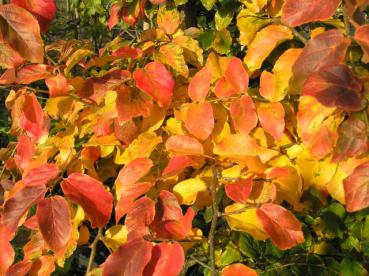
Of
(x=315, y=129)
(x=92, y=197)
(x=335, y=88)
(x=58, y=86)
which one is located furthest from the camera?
(x=58, y=86)

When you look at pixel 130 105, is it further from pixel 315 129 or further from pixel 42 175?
pixel 315 129

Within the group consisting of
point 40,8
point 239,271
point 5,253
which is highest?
point 40,8

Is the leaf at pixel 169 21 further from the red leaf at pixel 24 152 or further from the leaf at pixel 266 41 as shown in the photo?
the red leaf at pixel 24 152

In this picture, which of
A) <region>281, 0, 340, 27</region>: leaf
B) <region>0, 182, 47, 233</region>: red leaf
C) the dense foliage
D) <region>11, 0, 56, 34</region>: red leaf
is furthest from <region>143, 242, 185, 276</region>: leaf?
<region>11, 0, 56, 34</region>: red leaf

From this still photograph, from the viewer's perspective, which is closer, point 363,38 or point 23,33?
point 363,38

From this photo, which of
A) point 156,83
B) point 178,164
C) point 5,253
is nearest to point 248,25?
point 156,83

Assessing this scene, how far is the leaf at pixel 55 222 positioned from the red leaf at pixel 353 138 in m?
0.40

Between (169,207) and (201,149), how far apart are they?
106mm

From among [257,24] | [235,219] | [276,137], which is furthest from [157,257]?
[257,24]

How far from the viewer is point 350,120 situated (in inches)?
25.1

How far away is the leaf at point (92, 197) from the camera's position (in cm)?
78

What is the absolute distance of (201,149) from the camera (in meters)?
0.79

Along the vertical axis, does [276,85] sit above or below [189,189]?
above

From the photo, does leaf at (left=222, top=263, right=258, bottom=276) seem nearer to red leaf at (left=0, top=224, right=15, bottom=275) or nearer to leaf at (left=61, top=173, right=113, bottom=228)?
leaf at (left=61, top=173, right=113, bottom=228)
